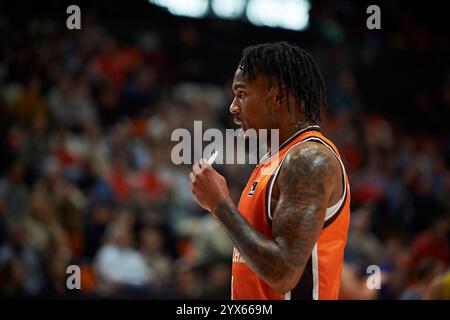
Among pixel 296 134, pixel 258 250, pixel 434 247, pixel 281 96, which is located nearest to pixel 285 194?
pixel 258 250

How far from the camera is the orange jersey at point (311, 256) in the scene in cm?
298

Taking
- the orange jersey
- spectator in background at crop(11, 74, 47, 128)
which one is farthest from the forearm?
spectator in background at crop(11, 74, 47, 128)

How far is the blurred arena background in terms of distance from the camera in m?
8.27

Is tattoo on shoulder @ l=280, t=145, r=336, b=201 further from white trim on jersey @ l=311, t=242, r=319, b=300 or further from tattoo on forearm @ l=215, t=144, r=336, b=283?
white trim on jersey @ l=311, t=242, r=319, b=300

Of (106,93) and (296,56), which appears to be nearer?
(296,56)

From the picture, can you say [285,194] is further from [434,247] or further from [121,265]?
[434,247]

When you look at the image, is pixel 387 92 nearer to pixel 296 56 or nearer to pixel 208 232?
pixel 208 232

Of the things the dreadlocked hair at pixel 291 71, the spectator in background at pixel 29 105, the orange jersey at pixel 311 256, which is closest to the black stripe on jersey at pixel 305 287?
the orange jersey at pixel 311 256

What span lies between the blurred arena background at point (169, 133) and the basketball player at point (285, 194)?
142cm

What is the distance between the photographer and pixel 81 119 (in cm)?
1029

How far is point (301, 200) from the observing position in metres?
2.87

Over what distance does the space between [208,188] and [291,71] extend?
0.70m
